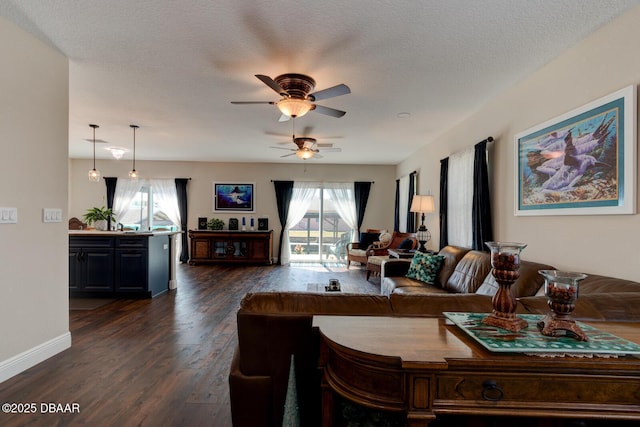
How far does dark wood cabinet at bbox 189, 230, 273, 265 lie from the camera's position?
759 cm

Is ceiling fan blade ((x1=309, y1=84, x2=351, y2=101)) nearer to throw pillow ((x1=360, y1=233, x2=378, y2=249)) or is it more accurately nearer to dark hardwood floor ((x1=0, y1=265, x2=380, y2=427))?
dark hardwood floor ((x1=0, y1=265, x2=380, y2=427))

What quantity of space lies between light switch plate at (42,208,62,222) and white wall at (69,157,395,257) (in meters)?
5.36

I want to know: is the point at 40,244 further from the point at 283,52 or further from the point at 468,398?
the point at 468,398

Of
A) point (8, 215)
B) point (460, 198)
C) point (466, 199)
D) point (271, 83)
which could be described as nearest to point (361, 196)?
point (460, 198)

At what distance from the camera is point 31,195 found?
2.51m

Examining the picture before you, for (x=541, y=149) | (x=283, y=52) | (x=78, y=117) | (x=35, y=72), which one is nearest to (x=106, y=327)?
(x=35, y=72)

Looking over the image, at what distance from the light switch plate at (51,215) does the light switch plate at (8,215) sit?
9.0 inches

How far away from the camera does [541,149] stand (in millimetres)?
2803

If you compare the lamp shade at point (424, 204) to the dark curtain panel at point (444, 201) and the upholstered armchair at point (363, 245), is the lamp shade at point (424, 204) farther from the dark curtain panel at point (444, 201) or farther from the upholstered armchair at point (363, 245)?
the upholstered armchair at point (363, 245)

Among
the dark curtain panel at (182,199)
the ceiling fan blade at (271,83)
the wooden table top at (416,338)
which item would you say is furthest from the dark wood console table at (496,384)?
the dark curtain panel at (182,199)

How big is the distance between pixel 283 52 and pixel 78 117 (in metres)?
3.66

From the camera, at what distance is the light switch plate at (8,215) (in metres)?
2.28

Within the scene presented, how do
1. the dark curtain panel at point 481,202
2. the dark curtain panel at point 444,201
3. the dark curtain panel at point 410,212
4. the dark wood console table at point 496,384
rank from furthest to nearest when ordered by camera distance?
1. the dark curtain panel at point 410,212
2. the dark curtain panel at point 444,201
3. the dark curtain panel at point 481,202
4. the dark wood console table at point 496,384

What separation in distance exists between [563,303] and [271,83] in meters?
2.44
